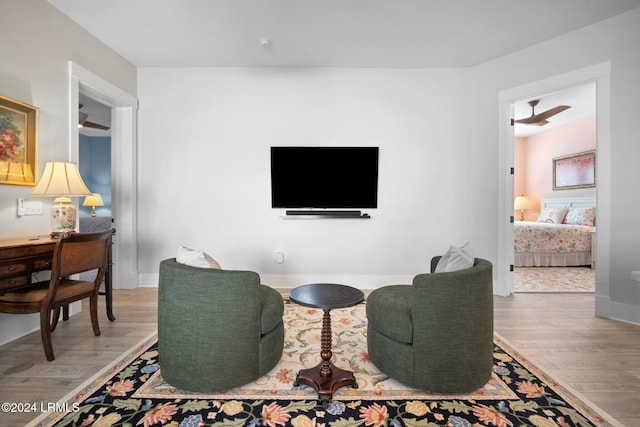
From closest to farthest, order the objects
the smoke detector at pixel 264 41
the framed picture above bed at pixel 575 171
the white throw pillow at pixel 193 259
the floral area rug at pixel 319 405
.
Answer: the floral area rug at pixel 319 405 → the white throw pillow at pixel 193 259 → the smoke detector at pixel 264 41 → the framed picture above bed at pixel 575 171

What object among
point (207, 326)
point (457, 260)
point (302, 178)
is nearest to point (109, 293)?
point (207, 326)

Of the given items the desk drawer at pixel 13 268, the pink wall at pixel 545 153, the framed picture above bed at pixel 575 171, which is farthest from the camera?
the pink wall at pixel 545 153

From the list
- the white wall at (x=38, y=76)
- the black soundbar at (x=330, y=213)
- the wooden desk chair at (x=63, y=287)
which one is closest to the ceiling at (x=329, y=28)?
the white wall at (x=38, y=76)

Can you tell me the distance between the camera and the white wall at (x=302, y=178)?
3.90m

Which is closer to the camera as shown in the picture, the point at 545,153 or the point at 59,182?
the point at 59,182

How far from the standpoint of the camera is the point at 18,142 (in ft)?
8.00

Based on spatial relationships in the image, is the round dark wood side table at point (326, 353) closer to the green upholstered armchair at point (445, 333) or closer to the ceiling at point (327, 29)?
the green upholstered armchair at point (445, 333)

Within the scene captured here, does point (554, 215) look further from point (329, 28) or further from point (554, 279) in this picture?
point (329, 28)

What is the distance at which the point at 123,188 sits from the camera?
3852mm

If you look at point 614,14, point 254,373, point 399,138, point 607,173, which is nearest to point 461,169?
point 399,138

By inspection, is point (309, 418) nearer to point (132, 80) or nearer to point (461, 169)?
point (461, 169)

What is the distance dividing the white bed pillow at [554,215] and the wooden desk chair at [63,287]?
777cm

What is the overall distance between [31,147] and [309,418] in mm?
3093

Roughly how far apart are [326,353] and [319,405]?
260mm
